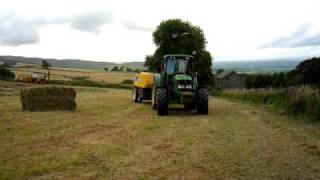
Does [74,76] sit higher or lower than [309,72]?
lower

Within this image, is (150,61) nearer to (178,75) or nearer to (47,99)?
(178,75)

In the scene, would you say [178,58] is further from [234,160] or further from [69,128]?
[234,160]

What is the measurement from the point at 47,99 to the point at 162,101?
16.9 feet

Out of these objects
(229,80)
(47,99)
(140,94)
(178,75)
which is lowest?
(229,80)

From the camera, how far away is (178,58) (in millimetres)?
25438

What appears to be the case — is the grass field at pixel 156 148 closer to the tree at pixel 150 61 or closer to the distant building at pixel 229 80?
the tree at pixel 150 61

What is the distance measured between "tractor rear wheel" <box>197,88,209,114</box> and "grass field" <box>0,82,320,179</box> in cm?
385

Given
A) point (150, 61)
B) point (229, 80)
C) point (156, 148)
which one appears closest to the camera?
point (156, 148)

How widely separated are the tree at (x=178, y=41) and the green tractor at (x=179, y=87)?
53.0m

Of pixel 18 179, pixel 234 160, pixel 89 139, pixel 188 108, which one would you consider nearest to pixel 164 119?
pixel 188 108

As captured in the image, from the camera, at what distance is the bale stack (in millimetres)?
24078

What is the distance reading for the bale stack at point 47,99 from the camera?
2408 cm

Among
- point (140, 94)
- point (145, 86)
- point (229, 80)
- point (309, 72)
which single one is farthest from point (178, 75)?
point (229, 80)

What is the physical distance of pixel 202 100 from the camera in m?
24.0
